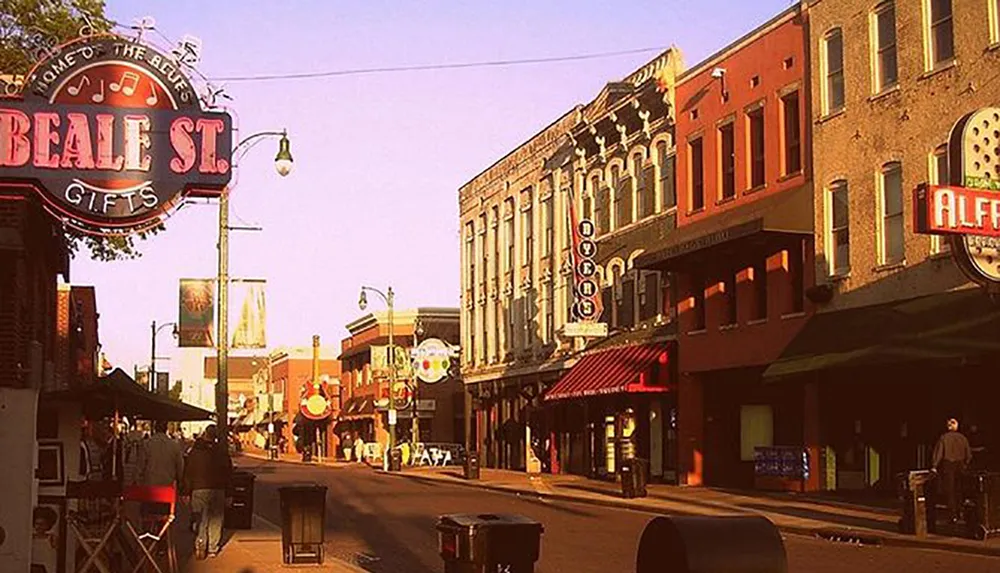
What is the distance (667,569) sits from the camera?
24.6 feet

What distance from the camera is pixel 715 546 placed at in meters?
7.32

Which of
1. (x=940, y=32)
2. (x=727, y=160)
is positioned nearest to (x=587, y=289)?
(x=727, y=160)

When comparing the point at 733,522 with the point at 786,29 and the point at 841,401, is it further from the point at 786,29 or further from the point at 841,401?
the point at 786,29

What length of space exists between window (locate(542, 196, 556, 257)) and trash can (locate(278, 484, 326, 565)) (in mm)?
33703

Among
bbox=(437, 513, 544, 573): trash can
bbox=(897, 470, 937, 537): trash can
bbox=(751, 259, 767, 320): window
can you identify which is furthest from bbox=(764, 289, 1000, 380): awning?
bbox=(437, 513, 544, 573): trash can

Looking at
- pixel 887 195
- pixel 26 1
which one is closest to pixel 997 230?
pixel 887 195

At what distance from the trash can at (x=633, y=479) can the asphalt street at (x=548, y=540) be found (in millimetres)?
1247

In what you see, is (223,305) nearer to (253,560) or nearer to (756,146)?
(253,560)

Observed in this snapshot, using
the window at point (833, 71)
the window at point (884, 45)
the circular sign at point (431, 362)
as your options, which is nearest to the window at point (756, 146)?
the window at point (833, 71)

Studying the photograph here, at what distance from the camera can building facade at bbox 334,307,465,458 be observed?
8262cm

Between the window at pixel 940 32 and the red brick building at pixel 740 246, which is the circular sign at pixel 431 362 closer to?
the red brick building at pixel 740 246

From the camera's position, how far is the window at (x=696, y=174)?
4003cm

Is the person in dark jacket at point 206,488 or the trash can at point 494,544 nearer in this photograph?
the trash can at point 494,544

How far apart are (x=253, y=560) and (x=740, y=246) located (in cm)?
1919
